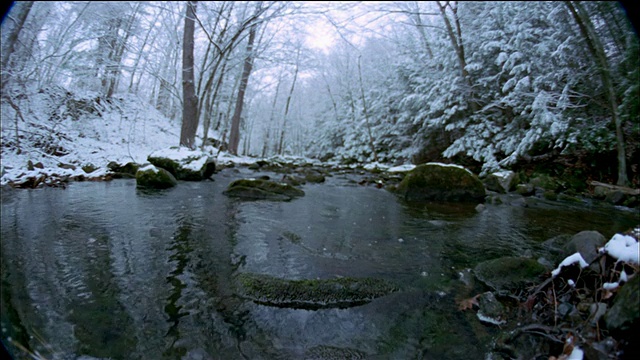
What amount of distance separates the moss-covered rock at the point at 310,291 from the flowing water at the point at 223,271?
0.26ft

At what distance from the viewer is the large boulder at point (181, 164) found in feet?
28.0

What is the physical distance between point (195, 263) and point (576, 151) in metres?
11.2

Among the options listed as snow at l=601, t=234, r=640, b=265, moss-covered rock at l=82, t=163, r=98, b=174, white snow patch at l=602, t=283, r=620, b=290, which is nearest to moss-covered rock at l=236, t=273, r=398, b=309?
white snow patch at l=602, t=283, r=620, b=290

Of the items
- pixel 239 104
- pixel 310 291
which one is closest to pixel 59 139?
pixel 310 291

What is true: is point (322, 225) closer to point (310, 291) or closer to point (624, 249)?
point (310, 291)

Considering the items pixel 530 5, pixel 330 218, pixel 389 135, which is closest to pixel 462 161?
pixel 530 5

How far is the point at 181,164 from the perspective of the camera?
8648 mm

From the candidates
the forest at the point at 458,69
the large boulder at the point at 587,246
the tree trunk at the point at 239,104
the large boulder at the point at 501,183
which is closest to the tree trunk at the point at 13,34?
the forest at the point at 458,69

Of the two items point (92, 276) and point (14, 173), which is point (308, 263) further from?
point (14, 173)

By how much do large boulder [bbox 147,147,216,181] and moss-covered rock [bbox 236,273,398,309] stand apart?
6.98 metres

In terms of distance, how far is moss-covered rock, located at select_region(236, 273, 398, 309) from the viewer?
2217mm

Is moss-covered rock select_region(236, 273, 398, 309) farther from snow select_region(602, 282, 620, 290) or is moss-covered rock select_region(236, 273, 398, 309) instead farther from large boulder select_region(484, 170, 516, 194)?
large boulder select_region(484, 170, 516, 194)

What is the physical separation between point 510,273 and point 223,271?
8.38 feet

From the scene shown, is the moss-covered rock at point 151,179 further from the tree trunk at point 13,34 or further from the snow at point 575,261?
the snow at point 575,261
